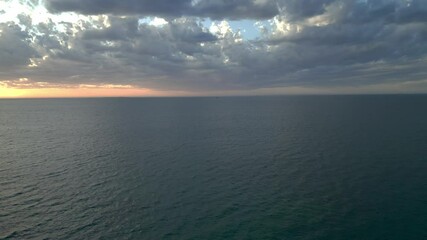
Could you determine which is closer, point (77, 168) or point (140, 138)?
point (77, 168)

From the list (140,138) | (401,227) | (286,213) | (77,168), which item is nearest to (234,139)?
(140,138)

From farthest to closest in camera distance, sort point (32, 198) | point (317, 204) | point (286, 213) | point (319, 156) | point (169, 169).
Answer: point (319, 156) → point (169, 169) → point (32, 198) → point (317, 204) → point (286, 213)

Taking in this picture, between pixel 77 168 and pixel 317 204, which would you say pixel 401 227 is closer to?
Answer: pixel 317 204

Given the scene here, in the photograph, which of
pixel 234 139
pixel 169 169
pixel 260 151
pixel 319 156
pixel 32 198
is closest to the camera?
pixel 32 198

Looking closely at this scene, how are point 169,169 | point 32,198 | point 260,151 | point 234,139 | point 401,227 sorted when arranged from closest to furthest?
point 401,227 < point 32,198 < point 169,169 < point 260,151 < point 234,139

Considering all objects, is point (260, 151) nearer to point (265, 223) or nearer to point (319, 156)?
point (319, 156)

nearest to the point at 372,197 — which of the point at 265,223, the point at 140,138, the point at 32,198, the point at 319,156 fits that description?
the point at 265,223

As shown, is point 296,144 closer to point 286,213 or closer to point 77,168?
point 286,213

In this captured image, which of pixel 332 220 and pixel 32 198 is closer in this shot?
pixel 332 220

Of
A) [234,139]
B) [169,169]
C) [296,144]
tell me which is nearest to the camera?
[169,169]
